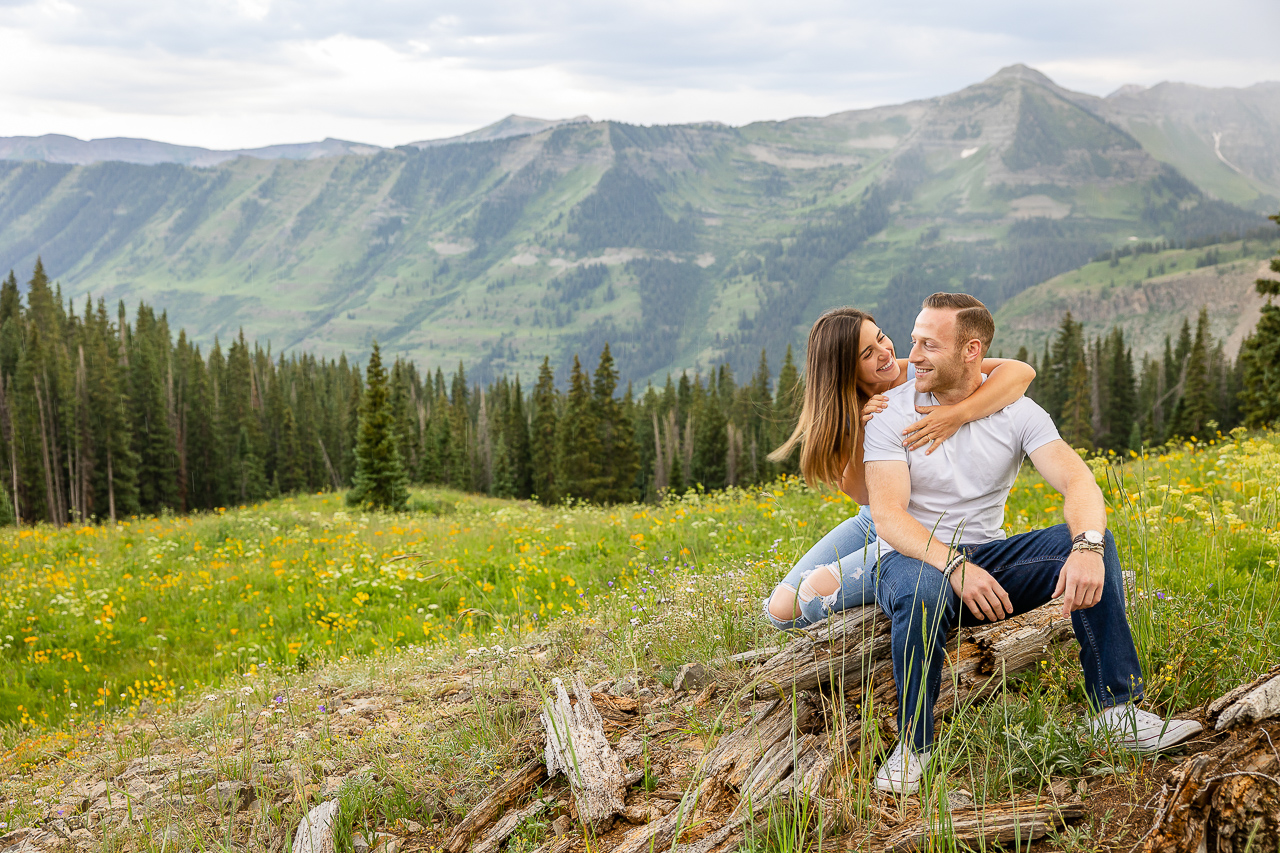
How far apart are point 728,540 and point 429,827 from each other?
6.10 meters

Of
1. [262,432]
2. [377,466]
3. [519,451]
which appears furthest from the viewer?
[262,432]

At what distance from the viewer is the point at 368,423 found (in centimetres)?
3453

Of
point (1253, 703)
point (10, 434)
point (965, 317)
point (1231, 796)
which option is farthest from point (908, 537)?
point (10, 434)

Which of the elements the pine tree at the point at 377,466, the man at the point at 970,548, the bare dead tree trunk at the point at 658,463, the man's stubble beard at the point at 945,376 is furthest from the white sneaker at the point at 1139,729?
the bare dead tree trunk at the point at 658,463

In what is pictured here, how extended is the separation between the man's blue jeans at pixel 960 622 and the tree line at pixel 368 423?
31872mm

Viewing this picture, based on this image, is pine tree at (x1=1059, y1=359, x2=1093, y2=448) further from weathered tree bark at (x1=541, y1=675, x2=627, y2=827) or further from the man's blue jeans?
weathered tree bark at (x1=541, y1=675, x2=627, y2=827)

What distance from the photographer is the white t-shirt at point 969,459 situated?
393cm

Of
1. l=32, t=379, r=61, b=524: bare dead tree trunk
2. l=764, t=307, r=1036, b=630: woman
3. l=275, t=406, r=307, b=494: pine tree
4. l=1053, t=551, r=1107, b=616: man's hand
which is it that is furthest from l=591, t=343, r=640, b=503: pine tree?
l=1053, t=551, r=1107, b=616: man's hand

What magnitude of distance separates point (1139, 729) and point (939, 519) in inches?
53.7

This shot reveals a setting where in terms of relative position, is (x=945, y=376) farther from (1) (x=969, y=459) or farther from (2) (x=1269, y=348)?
(2) (x=1269, y=348)

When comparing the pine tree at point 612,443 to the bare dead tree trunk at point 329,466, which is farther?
the bare dead tree trunk at point 329,466

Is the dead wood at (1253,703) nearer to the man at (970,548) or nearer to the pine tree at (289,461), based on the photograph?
the man at (970,548)

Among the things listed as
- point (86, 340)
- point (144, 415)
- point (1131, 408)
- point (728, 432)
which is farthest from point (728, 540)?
point (1131, 408)

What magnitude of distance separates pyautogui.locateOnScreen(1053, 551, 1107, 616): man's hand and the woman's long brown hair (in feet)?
4.29
